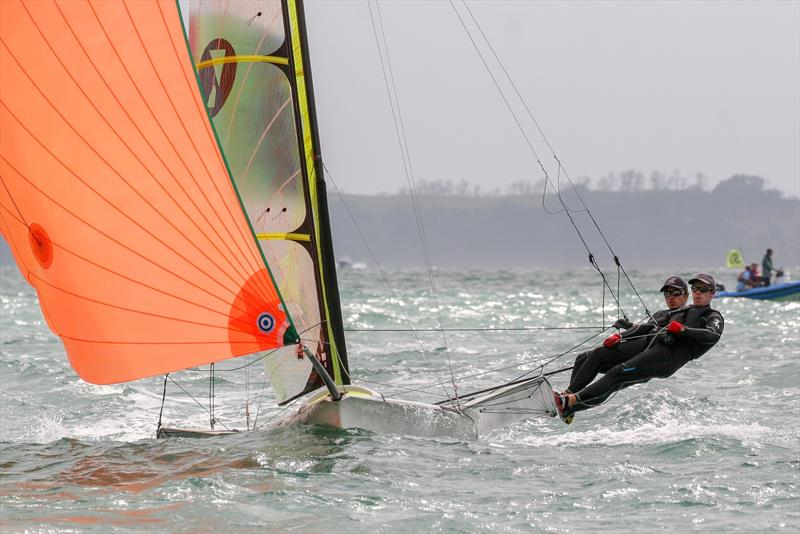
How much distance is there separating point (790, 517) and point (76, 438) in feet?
16.6

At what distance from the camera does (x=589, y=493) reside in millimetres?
5828

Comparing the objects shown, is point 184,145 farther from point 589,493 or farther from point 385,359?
point 385,359

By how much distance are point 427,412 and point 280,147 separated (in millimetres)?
1974

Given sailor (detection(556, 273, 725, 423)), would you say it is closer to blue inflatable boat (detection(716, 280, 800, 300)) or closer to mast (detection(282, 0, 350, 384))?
mast (detection(282, 0, 350, 384))

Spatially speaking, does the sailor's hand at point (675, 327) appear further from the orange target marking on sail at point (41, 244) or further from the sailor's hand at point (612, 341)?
the orange target marking on sail at point (41, 244)

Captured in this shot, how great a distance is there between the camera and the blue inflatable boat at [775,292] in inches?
914

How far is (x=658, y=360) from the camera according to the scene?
23.6 ft

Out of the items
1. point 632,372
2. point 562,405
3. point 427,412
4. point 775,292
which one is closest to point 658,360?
point 632,372

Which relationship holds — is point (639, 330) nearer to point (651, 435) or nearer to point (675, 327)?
point (675, 327)

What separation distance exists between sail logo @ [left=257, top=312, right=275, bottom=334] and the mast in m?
1.03

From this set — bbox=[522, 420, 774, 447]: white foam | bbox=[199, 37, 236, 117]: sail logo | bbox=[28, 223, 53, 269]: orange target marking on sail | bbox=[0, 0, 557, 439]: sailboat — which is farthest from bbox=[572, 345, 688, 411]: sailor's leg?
bbox=[28, 223, 53, 269]: orange target marking on sail

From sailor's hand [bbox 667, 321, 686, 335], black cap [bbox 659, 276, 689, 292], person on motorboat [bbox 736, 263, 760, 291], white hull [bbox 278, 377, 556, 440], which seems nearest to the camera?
white hull [bbox 278, 377, 556, 440]

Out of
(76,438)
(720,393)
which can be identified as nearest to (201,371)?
(76,438)

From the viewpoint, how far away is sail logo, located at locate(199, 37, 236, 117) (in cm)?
734
